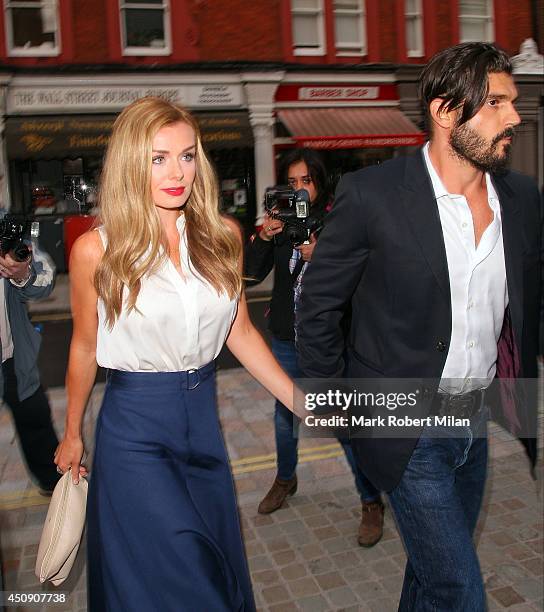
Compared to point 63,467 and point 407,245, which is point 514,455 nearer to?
point 407,245

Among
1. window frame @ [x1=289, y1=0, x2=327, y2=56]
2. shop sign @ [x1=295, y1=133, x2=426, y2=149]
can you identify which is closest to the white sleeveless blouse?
shop sign @ [x1=295, y1=133, x2=426, y2=149]

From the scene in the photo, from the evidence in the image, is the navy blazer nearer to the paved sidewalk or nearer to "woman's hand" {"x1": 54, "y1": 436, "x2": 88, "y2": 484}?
"woman's hand" {"x1": 54, "y1": 436, "x2": 88, "y2": 484}

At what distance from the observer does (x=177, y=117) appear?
2.43 m

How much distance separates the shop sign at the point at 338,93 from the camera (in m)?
18.2

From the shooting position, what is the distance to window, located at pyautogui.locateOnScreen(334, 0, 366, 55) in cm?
1847

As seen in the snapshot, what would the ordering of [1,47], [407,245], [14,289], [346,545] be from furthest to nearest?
[1,47] → [14,289] → [346,545] → [407,245]

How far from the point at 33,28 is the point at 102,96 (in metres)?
2.22

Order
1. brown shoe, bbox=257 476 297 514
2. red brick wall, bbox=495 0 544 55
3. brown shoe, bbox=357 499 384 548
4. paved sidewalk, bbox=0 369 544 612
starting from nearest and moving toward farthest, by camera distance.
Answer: paved sidewalk, bbox=0 369 544 612 < brown shoe, bbox=357 499 384 548 < brown shoe, bbox=257 476 297 514 < red brick wall, bbox=495 0 544 55

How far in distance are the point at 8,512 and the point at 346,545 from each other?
6.72ft

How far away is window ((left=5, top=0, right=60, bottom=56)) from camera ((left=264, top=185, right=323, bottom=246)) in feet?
48.1

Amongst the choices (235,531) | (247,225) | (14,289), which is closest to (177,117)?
(235,531)

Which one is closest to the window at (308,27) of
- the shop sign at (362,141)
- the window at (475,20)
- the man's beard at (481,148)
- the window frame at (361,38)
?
the window frame at (361,38)

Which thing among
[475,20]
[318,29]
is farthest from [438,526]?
[475,20]

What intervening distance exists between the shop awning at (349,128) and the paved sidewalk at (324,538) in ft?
42.9
